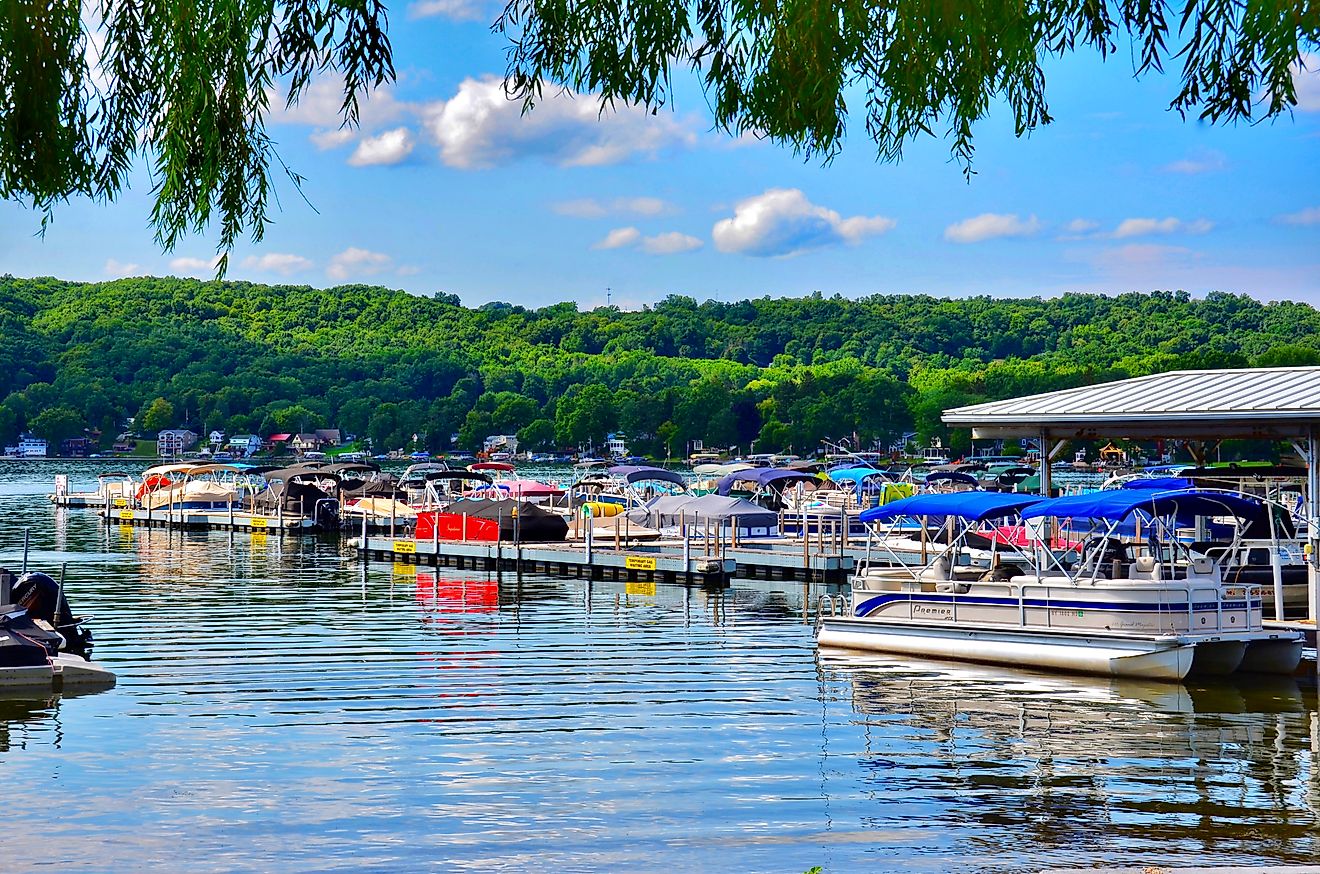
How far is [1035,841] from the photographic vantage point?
14609 mm

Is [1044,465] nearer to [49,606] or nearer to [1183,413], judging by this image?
[1183,413]

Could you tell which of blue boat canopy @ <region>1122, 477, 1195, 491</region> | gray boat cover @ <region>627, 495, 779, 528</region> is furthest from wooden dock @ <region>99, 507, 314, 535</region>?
blue boat canopy @ <region>1122, 477, 1195, 491</region>

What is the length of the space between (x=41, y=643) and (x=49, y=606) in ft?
6.38

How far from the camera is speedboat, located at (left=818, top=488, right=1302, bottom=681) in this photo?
23891mm

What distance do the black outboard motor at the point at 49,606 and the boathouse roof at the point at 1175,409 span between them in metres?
17.9

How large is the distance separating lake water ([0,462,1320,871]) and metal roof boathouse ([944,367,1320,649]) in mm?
6155

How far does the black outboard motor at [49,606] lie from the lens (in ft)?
81.7

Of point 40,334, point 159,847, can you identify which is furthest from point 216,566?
point 40,334

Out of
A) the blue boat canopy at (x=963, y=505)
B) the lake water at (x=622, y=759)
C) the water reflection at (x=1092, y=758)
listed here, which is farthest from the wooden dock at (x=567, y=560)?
the water reflection at (x=1092, y=758)

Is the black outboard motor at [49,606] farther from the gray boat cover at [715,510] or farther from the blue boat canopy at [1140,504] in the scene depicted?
the gray boat cover at [715,510]

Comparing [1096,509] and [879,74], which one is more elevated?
[879,74]

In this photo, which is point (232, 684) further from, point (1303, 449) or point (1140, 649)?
point (1303, 449)

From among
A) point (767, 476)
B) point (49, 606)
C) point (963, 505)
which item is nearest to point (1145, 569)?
point (963, 505)

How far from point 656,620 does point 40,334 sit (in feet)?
383
